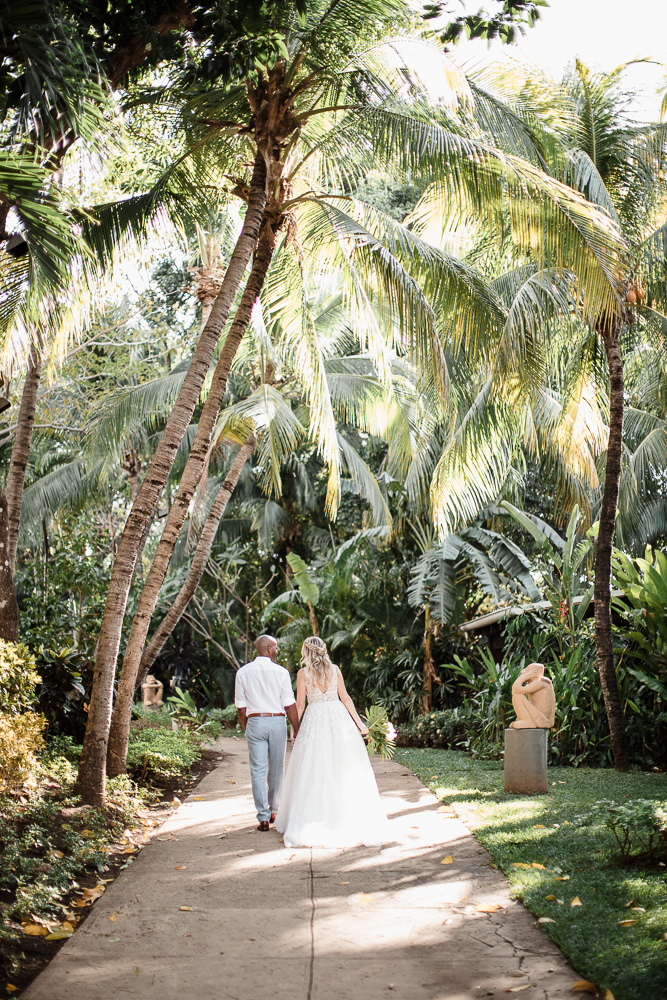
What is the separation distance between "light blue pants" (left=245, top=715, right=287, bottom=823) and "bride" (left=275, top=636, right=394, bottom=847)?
0.63 feet

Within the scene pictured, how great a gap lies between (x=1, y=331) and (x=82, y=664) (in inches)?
170

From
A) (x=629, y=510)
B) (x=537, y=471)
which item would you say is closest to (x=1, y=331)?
(x=629, y=510)

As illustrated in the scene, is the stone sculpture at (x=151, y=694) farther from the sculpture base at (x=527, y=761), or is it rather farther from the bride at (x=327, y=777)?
the bride at (x=327, y=777)

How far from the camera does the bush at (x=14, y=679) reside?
7.33 metres

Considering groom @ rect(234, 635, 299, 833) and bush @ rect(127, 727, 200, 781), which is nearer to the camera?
groom @ rect(234, 635, 299, 833)

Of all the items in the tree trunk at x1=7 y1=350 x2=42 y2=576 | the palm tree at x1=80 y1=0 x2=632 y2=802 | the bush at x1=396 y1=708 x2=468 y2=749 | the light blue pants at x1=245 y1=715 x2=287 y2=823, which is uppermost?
the palm tree at x1=80 y1=0 x2=632 y2=802

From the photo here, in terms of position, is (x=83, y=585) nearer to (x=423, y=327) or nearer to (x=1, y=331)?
(x=1, y=331)

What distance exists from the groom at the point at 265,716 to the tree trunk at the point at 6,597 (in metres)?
2.68

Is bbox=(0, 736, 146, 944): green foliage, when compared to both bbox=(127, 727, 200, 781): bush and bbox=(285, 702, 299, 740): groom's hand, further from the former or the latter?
bbox=(285, 702, 299, 740): groom's hand

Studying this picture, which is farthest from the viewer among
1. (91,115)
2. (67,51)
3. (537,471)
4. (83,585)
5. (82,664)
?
(537,471)

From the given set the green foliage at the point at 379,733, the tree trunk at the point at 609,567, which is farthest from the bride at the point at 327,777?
the tree trunk at the point at 609,567

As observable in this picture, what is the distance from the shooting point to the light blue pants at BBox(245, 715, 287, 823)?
746cm

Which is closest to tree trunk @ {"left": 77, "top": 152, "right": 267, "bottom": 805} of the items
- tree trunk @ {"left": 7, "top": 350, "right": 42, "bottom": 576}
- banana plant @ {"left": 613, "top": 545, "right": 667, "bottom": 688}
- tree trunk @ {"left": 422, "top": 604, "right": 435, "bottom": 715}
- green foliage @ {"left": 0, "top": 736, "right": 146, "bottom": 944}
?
green foliage @ {"left": 0, "top": 736, "right": 146, "bottom": 944}

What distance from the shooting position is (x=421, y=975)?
3.92 metres
